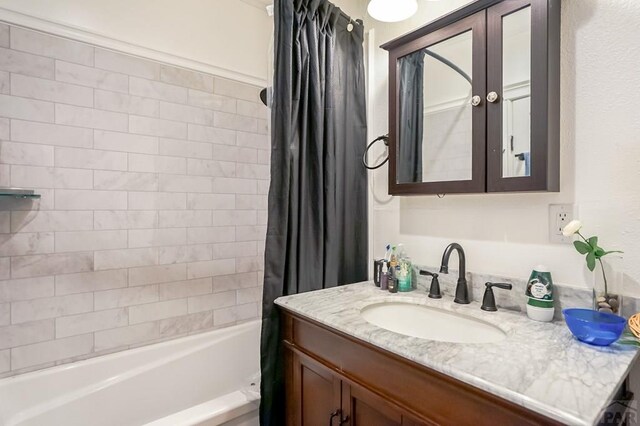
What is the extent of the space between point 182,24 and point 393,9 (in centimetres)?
118

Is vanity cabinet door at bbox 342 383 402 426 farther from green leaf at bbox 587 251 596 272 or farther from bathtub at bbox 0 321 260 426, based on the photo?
green leaf at bbox 587 251 596 272

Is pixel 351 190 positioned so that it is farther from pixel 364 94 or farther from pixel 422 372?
pixel 422 372

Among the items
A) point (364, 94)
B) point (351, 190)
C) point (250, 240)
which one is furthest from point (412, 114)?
point (250, 240)

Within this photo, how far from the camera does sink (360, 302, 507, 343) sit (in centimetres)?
118

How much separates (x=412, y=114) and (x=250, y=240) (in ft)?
4.22

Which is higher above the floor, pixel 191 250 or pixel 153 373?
pixel 191 250

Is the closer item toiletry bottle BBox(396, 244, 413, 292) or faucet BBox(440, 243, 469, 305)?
faucet BBox(440, 243, 469, 305)

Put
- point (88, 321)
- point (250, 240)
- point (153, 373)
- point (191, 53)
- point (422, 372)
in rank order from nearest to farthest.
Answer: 1. point (422, 372)
2. point (88, 321)
3. point (153, 373)
4. point (191, 53)
5. point (250, 240)

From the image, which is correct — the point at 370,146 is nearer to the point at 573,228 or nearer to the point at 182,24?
the point at 573,228

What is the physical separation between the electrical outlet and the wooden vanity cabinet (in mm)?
696

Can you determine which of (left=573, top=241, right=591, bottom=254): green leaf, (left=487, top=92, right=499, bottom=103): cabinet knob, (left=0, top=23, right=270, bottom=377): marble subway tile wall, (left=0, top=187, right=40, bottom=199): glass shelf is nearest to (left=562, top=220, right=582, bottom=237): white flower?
(left=573, top=241, right=591, bottom=254): green leaf

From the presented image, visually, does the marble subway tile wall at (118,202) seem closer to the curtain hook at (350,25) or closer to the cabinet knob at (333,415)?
the curtain hook at (350,25)

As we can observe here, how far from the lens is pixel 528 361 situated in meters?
0.82

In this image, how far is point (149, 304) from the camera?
1.80 metres
